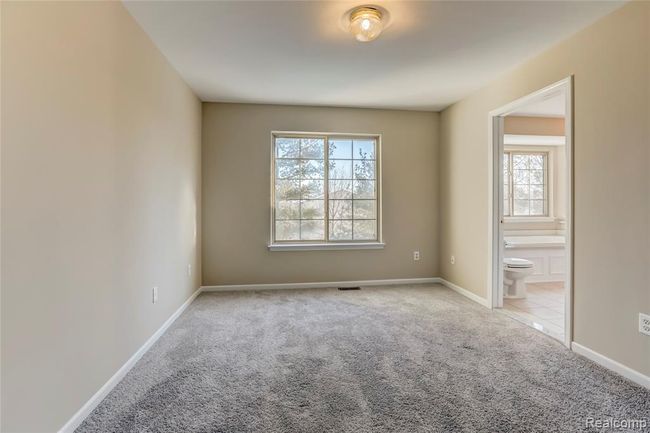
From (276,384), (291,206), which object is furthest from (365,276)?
(276,384)

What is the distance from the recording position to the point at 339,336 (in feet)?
8.75

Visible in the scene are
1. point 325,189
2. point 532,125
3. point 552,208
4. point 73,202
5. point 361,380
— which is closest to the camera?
point 73,202

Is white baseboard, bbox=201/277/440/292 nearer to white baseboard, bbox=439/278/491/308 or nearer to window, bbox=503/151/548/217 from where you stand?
white baseboard, bbox=439/278/491/308

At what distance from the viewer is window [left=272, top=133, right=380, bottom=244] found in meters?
4.27

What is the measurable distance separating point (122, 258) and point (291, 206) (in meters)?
2.44

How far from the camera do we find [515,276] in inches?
151

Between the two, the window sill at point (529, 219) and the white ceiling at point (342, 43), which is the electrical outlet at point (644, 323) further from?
the window sill at point (529, 219)

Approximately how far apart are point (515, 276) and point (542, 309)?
50 cm

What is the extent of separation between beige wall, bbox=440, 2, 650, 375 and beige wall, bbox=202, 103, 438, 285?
1.82 metres

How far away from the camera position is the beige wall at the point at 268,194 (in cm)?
405

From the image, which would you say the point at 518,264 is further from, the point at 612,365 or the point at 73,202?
the point at 73,202

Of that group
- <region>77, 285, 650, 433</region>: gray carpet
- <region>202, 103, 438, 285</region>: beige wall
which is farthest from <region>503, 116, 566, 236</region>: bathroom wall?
<region>77, 285, 650, 433</region>: gray carpet

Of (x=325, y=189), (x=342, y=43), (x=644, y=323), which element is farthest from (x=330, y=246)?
(x=644, y=323)

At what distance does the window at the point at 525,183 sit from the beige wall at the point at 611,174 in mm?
3028
